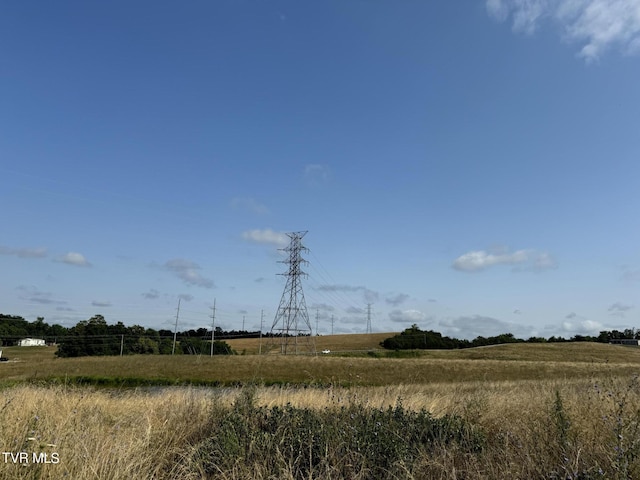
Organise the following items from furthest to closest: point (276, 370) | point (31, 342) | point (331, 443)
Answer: point (31, 342), point (276, 370), point (331, 443)

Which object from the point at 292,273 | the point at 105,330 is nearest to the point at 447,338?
the point at 292,273

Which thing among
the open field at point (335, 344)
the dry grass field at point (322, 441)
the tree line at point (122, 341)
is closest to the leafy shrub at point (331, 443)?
the dry grass field at point (322, 441)

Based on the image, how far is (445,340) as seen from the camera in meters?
116

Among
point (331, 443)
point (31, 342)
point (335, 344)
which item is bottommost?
point (331, 443)

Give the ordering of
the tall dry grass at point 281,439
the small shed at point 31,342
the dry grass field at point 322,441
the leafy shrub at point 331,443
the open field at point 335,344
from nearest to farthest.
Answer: the tall dry grass at point 281,439 < the dry grass field at point 322,441 < the leafy shrub at point 331,443 < the open field at point 335,344 < the small shed at point 31,342

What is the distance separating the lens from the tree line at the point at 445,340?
104 meters

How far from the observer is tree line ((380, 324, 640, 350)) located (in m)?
104

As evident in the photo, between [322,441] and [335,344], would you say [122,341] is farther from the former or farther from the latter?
[322,441]

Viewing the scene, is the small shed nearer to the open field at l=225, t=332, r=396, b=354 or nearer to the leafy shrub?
the open field at l=225, t=332, r=396, b=354

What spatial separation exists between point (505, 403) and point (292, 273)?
64.6m

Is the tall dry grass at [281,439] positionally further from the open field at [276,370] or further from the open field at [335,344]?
the open field at [335,344]

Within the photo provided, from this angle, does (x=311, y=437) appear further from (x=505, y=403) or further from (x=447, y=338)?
(x=447, y=338)

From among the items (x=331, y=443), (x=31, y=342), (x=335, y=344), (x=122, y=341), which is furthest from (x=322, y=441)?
(x=31, y=342)

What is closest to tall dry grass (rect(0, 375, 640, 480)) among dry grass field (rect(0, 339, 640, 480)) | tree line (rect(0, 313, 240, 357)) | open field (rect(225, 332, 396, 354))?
dry grass field (rect(0, 339, 640, 480))
